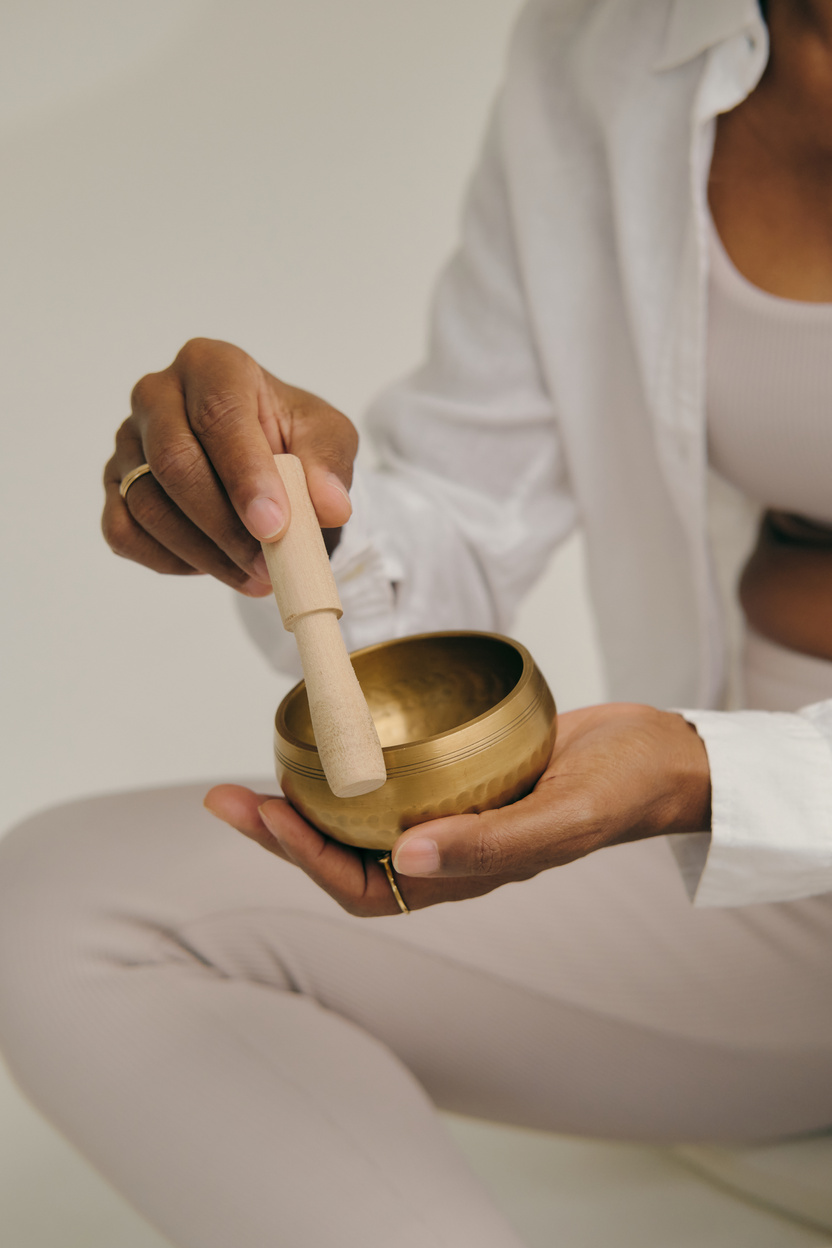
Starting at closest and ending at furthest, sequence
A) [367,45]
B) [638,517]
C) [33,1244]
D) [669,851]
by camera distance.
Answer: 1. [669,851]
2. [33,1244]
3. [638,517]
4. [367,45]

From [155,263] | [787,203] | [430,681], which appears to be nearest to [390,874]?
[430,681]

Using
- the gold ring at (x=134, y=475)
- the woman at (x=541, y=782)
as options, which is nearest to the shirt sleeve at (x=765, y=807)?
the woman at (x=541, y=782)

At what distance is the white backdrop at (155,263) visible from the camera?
5.05 feet

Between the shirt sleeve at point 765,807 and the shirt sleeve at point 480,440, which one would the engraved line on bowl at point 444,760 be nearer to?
the shirt sleeve at point 765,807

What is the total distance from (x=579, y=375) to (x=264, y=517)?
55 cm

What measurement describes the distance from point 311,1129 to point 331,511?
0.35 metres

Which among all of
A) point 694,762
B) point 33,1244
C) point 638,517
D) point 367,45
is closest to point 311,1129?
point 694,762

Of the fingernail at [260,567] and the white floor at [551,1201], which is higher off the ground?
the fingernail at [260,567]

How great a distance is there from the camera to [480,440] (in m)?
0.96

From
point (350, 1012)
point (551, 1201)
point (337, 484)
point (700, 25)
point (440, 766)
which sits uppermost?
point (700, 25)

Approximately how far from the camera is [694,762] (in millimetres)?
571

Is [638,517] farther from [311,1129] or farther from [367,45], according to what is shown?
[367,45]

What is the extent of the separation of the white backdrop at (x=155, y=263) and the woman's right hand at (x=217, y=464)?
38.7 inches

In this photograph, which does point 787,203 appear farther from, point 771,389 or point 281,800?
point 281,800
